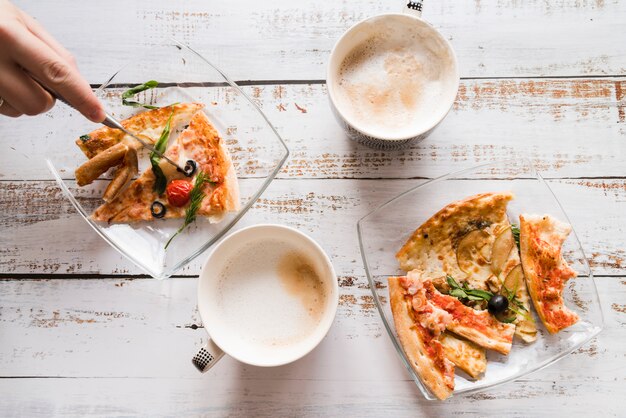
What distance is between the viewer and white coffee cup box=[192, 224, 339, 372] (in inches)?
77.7

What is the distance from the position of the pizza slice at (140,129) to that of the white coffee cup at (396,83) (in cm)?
55

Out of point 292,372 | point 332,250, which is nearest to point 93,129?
point 332,250

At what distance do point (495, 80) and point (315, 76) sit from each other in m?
0.68

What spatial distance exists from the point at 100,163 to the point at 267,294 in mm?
741

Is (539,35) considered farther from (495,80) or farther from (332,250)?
(332,250)

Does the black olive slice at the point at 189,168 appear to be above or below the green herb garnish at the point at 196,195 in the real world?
above

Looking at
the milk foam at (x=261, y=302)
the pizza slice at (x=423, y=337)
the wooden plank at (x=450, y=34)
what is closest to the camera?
the pizza slice at (x=423, y=337)

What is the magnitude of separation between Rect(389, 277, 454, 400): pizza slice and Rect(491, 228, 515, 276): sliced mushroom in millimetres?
251

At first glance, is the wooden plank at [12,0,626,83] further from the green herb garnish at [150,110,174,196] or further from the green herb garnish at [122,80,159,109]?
the green herb garnish at [150,110,174,196]

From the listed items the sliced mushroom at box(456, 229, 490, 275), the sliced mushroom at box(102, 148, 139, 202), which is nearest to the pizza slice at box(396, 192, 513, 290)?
the sliced mushroom at box(456, 229, 490, 275)

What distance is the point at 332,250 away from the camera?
2.17 m

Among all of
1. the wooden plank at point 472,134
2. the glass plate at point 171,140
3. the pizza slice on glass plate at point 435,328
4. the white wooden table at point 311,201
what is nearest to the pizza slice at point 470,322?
the pizza slice on glass plate at point 435,328

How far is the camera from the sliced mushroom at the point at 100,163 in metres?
2.05

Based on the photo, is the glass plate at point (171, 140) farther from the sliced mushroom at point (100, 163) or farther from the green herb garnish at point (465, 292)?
the green herb garnish at point (465, 292)
